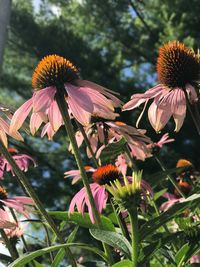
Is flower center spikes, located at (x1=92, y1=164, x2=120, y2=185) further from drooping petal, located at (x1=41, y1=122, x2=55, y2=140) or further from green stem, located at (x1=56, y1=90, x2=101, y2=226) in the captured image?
green stem, located at (x1=56, y1=90, x2=101, y2=226)

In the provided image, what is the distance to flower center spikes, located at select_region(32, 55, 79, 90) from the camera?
0.76 m

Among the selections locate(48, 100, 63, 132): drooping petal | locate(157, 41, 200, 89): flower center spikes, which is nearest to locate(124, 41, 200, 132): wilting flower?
locate(157, 41, 200, 89): flower center spikes

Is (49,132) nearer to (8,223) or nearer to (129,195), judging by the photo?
(8,223)

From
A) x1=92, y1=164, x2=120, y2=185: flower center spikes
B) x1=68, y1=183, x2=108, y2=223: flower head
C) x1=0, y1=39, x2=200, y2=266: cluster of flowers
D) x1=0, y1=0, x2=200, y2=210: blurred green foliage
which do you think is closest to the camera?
x1=0, y1=39, x2=200, y2=266: cluster of flowers

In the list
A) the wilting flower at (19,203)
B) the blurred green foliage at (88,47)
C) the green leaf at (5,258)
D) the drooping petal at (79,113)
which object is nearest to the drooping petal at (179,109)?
the drooping petal at (79,113)

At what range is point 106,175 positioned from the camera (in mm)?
905

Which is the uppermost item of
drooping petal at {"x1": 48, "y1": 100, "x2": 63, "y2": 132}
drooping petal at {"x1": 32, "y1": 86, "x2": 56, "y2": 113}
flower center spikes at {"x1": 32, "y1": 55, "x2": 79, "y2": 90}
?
flower center spikes at {"x1": 32, "y1": 55, "x2": 79, "y2": 90}

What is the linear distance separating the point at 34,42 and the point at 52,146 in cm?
108

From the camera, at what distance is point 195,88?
0.79 metres

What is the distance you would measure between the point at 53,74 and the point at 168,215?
0.29 meters

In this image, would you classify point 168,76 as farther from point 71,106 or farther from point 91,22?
point 91,22

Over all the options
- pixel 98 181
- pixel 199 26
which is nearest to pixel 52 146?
pixel 199 26

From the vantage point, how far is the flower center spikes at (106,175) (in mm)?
893

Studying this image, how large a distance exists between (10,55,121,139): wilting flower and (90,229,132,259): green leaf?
0.46 feet
